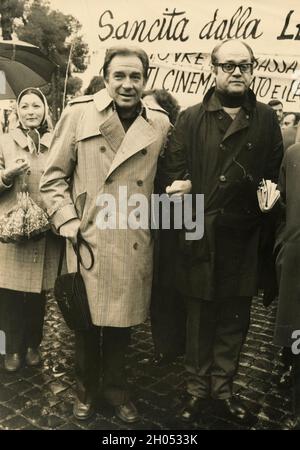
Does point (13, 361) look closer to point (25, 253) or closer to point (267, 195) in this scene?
point (25, 253)

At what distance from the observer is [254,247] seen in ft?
10.6

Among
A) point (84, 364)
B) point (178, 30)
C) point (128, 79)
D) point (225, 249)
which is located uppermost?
point (178, 30)

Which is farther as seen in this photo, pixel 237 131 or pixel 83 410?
pixel 83 410

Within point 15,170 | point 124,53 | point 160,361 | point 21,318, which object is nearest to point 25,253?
point 21,318

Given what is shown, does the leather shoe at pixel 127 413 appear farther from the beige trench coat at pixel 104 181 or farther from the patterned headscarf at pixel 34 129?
the patterned headscarf at pixel 34 129

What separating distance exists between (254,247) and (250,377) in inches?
46.6

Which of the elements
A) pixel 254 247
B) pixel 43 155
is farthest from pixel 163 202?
pixel 43 155

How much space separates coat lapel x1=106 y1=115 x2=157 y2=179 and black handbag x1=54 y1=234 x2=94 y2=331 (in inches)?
20.1

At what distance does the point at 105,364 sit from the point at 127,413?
325 mm

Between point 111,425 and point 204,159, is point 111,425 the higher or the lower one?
the lower one

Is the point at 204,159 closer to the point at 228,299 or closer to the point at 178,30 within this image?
the point at 228,299

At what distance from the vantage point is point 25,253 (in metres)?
3.77

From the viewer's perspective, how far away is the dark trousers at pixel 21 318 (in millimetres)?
3881

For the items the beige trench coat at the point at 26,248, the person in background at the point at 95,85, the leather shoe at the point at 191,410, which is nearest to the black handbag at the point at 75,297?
the beige trench coat at the point at 26,248
